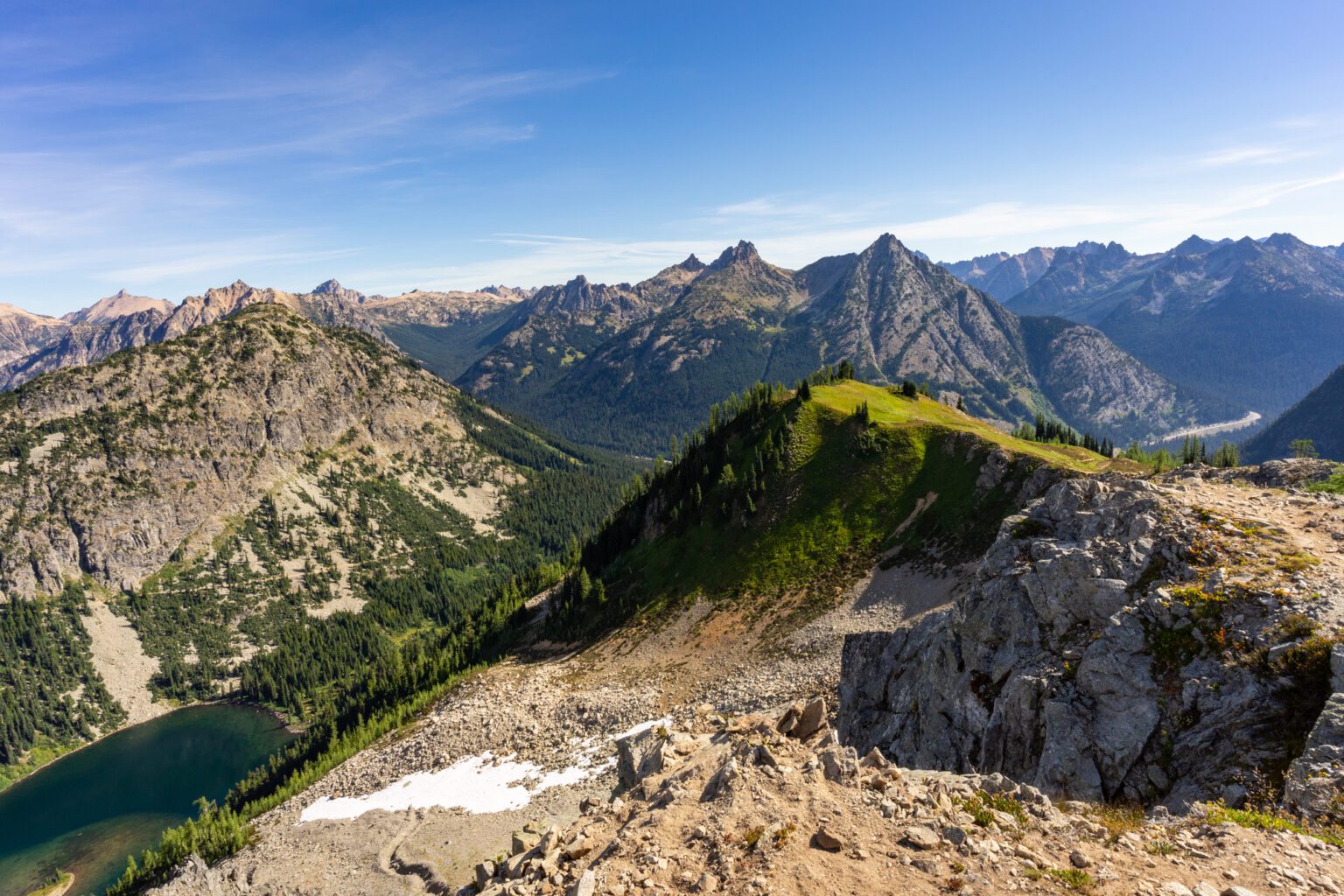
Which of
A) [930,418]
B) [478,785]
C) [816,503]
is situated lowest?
[478,785]

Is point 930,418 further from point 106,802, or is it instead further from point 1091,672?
point 106,802

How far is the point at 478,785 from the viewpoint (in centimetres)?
7431

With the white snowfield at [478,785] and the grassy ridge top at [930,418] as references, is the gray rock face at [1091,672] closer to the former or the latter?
the white snowfield at [478,785]

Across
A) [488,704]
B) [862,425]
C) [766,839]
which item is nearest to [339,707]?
[488,704]

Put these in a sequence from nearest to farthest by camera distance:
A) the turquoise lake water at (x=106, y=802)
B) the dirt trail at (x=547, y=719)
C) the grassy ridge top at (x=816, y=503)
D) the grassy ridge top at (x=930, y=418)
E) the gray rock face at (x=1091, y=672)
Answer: the gray rock face at (x=1091, y=672), the dirt trail at (x=547, y=719), the grassy ridge top at (x=816, y=503), the grassy ridge top at (x=930, y=418), the turquoise lake water at (x=106, y=802)

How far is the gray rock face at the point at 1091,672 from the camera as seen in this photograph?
89.9 ft

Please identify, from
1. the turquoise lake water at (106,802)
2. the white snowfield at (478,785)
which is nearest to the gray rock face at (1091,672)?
the white snowfield at (478,785)

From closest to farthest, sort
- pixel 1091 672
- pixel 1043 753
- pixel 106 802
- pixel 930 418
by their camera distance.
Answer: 1. pixel 1043 753
2. pixel 1091 672
3. pixel 930 418
4. pixel 106 802

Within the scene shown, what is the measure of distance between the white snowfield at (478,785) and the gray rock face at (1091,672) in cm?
3176

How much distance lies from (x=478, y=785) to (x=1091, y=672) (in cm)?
6819

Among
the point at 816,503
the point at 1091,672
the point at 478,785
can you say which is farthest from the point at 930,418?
the point at 478,785

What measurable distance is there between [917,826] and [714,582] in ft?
270

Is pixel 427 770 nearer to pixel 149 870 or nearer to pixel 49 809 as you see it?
pixel 149 870

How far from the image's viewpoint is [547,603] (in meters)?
135
